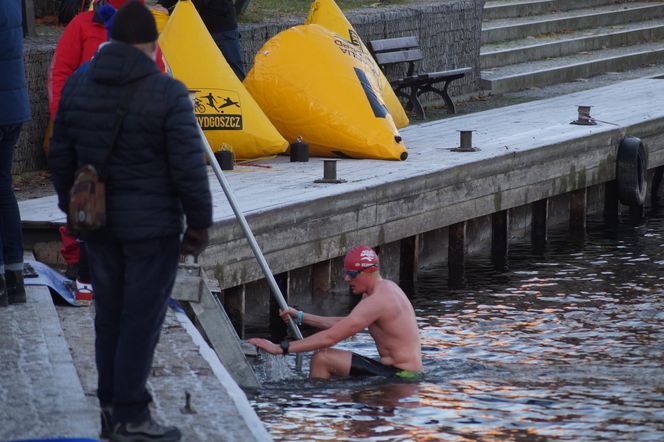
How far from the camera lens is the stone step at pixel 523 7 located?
23469mm

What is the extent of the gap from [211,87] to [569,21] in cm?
1295

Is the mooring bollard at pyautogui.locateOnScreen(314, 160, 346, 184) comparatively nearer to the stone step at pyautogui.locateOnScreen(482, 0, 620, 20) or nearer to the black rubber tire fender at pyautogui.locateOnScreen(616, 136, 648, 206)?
the black rubber tire fender at pyautogui.locateOnScreen(616, 136, 648, 206)

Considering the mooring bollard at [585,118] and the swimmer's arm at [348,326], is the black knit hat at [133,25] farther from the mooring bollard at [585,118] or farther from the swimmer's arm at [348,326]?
the mooring bollard at [585,118]

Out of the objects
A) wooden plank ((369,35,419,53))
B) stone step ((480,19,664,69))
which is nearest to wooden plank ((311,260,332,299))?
wooden plank ((369,35,419,53))

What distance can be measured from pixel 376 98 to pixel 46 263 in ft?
14.8

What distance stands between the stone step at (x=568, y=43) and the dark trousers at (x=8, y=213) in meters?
13.1

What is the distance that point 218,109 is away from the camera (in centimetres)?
1230

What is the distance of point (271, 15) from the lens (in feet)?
55.6

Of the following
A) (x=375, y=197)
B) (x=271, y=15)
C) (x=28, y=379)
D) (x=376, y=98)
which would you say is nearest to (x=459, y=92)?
(x=271, y=15)

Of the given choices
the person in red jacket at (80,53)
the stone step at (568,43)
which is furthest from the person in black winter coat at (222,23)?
the stone step at (568,43)

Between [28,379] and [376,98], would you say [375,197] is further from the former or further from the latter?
[28,379]

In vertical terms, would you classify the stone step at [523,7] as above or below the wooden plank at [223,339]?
above

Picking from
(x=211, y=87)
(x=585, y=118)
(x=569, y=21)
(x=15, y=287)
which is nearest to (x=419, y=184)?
(x=211, y=87)

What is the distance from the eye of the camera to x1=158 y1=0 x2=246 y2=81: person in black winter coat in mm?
13305
